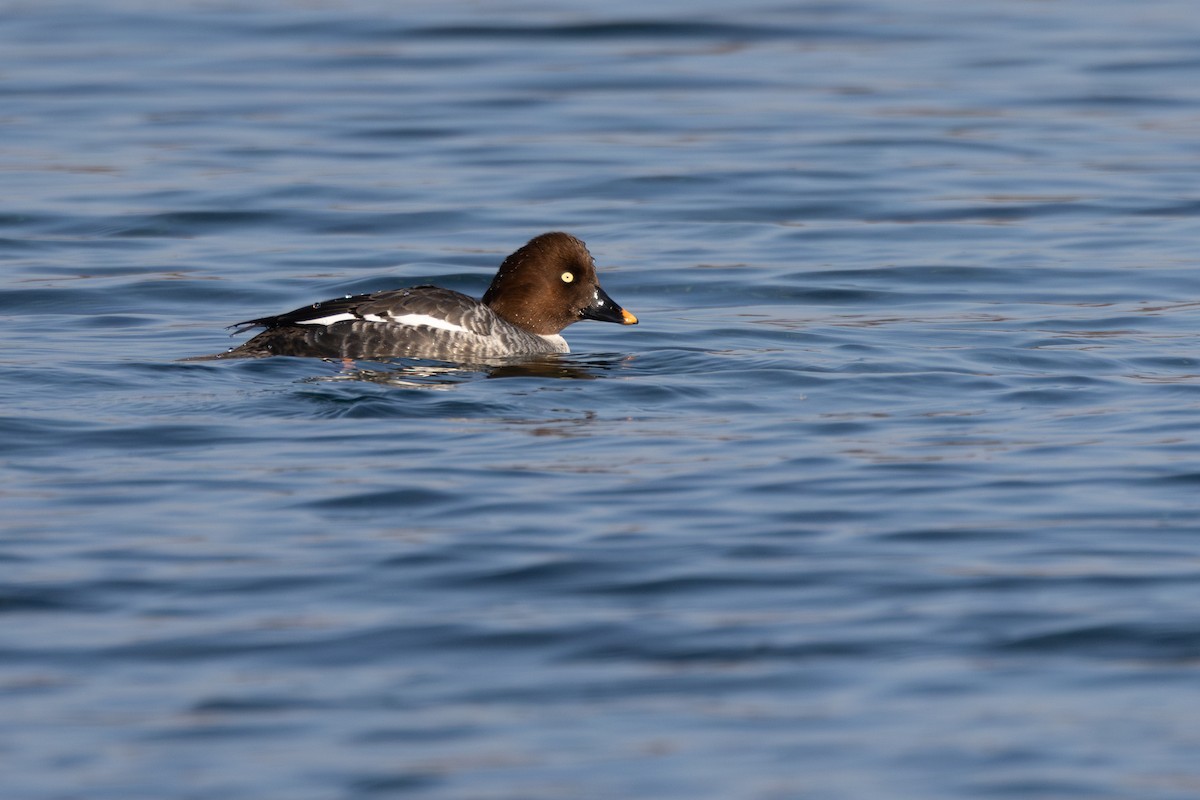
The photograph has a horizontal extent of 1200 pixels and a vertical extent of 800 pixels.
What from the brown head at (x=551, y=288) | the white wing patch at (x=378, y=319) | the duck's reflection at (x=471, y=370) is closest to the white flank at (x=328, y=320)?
the white wing patch at (x=378, y=319)

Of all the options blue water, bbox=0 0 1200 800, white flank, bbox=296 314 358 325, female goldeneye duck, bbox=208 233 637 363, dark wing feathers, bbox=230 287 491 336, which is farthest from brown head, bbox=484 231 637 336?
white flank, bbox=296 314 358 325

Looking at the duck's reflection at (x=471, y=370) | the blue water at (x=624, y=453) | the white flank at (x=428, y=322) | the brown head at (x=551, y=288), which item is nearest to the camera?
the blue water at (x=624, y=453)

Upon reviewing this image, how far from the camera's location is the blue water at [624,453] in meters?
5.99

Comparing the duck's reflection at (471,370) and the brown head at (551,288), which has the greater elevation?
the brown head at (551,288)

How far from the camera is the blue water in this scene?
5.99m

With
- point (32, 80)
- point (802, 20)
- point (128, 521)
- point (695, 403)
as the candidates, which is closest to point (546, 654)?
point (128, 521)

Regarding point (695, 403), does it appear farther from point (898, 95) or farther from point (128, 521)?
point (898, 95)

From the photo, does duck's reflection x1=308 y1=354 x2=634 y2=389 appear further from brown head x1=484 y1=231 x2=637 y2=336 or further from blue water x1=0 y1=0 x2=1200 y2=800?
brown head x1=484 y1=231 x2=637 y2=336

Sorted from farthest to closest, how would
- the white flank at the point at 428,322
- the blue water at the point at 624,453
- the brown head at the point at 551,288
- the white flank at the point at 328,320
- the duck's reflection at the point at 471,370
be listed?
1. the brown head at the point at 551,288
2. the white flank at the point at 428,322
3. the white flank at the point at 328,320
4. the duck's reflection at the point at 471,370
5. the blue water at the point at 624,453

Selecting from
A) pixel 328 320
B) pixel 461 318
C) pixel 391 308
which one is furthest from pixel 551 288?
pixel 328 320

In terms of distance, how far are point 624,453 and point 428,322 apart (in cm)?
230

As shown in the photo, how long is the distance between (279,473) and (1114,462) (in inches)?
144

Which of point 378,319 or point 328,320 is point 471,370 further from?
point 328,320

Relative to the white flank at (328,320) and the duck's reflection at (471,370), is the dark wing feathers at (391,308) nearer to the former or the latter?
the white flank at (328,320)
